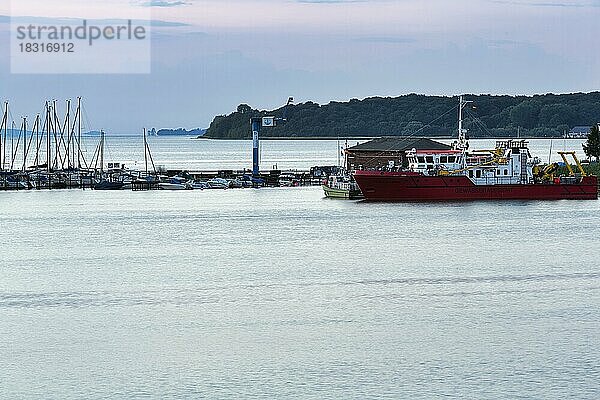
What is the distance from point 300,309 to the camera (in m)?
25.5

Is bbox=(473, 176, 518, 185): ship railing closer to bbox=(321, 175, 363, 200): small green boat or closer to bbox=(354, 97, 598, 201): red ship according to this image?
bbox=(354, 97, 598, 201): red ship

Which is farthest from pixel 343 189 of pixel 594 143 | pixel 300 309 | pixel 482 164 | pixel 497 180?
pixel 300 309

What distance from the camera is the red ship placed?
5694cm

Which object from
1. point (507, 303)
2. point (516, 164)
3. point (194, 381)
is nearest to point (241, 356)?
point (194, 381)

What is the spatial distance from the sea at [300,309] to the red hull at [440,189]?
337 inches

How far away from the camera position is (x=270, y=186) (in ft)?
238

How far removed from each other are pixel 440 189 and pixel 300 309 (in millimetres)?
32897

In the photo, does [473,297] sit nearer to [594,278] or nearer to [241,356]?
[594,278]

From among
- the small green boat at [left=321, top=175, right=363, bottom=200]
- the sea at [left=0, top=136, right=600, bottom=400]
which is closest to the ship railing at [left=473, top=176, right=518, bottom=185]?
the small green boat at [left=321, top=175, right=363, bottom=200]

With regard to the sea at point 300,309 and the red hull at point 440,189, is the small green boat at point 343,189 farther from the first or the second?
the sea at point 300,309

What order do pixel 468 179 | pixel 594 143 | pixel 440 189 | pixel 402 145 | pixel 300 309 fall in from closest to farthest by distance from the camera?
pixel 300 309
pixel 440 189
pixel 468 179
pixel 402 145
pixel 594 143

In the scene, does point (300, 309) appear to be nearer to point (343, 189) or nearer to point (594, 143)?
point (343, 189)

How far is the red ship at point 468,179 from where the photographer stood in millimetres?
56938

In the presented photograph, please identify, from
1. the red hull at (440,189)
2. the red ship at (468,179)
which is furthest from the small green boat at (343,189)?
the red ship at (468,179)
